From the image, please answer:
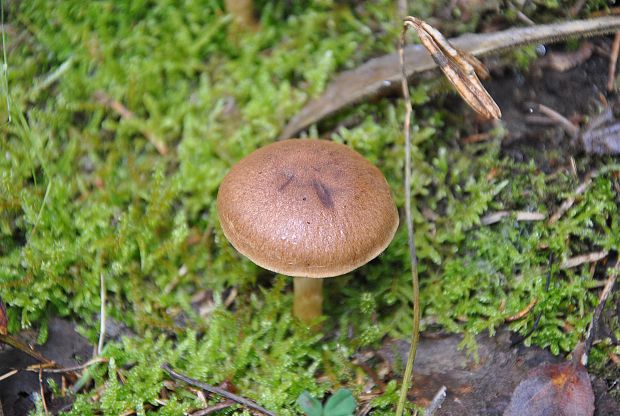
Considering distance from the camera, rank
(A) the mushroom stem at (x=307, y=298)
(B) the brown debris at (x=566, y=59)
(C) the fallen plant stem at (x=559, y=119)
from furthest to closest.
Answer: (B) the brown debris at (x=566, y=59)
(C) the fallen plant stem at (x=559, y=119)
(A) the mushroom stem at (x=307, y=298)

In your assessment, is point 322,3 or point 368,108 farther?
point 322,3

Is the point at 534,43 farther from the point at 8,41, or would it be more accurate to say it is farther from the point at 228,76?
the point at 8,41

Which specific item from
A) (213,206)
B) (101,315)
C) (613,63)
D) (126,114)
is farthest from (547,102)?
(101,315)

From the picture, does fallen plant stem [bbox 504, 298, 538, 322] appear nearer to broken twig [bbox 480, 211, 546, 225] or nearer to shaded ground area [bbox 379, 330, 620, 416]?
shaded ground area [bbox 379, 330, 620, 416]

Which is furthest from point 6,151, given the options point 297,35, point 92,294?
point 297,35

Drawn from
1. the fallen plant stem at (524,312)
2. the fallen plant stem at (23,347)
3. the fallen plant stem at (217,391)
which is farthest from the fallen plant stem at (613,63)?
the fallen plant stem at (23,347)

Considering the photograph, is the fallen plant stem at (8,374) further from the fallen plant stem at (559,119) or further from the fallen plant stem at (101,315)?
the fallen plant stem at (559,119)

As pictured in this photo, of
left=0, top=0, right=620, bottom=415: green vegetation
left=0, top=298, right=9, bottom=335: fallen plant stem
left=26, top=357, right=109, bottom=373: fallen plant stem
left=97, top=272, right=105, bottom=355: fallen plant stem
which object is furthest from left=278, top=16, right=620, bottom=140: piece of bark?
left=0, top=298, right=9, bottom=335: fallen plant stem

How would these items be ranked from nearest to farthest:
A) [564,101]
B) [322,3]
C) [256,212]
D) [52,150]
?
[256,212] < [564,101] < [52,150] < [322,3]
